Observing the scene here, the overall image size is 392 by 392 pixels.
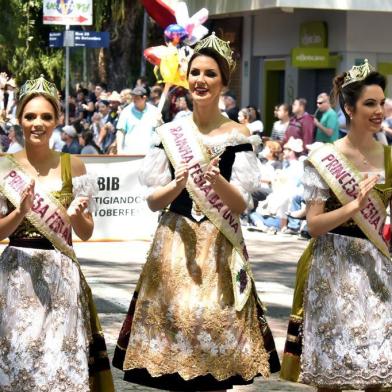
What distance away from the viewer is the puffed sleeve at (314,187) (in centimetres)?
636

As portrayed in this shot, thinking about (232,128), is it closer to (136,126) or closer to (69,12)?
(136,126)

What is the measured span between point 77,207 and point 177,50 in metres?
10.0

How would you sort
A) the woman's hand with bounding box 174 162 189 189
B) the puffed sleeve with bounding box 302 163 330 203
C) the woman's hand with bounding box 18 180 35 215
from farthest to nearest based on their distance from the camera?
the puffed sleeve with bounding box 302 163 330 203 < the woman's hand with bounding box 174 162 189 189 < the woman's hand with bounding box 18 180 35 215

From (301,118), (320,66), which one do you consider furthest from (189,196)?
(320,66)

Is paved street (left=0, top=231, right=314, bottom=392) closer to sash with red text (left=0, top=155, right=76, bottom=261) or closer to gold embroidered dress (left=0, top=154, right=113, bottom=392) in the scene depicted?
gold embroidered dress (left=0, top=154, right=113, bottom=392)

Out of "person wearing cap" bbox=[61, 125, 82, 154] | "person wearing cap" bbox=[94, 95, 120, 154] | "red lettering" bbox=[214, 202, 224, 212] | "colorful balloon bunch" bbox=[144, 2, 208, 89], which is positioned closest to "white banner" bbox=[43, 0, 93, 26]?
"person wearing cap" bbox=[94, 95, 120, 154]

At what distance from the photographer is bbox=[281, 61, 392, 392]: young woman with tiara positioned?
248 inches

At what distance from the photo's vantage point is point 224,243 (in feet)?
21.3

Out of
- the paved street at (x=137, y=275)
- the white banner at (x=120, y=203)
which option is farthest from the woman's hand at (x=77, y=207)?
the white banner at (x=120, y=203)

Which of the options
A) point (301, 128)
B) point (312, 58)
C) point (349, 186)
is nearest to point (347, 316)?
point (349, 186)

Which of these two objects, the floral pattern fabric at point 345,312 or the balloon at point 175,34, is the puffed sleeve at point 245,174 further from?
the balloon at point 175,34

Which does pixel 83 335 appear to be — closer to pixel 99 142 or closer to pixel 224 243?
pixel 224 243

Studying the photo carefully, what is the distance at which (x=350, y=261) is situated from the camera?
639 cm

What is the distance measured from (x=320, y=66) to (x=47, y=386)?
19604mm
